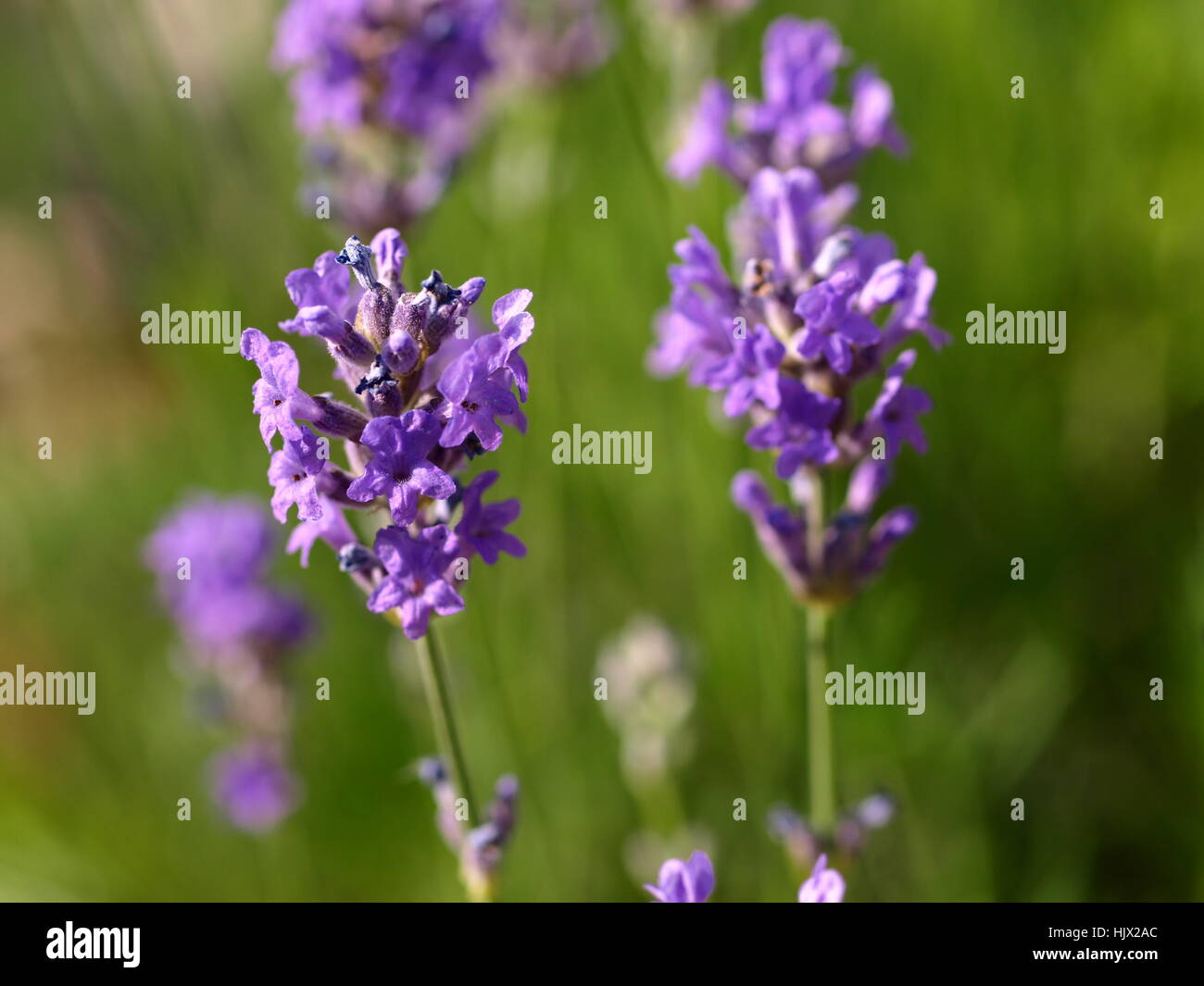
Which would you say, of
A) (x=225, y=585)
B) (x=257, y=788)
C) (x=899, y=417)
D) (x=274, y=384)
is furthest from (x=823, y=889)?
(x=257, y=788)

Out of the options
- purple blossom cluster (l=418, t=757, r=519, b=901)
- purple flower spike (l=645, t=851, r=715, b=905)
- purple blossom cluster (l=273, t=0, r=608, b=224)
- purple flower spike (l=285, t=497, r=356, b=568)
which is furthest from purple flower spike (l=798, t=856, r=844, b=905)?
purple blossom cluster (l=273, t=0, r=608, b=224)

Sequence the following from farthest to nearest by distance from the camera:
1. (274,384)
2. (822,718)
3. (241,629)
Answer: (241,629) < (822,718) < (274,384)

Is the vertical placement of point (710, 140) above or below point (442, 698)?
above

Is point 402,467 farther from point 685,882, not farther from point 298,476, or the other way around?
point 685,882

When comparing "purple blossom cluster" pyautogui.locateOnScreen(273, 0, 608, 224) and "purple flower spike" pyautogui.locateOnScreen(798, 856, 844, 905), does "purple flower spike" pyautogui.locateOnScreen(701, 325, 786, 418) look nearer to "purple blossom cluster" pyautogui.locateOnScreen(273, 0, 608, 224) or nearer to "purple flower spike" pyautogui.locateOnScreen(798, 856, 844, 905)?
"purple flower spike" pyautogui.locateOnScreen(798, 856, 844, 905)

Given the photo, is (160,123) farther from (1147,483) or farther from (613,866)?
(1147,483)

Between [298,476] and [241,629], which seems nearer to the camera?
[298,476]
